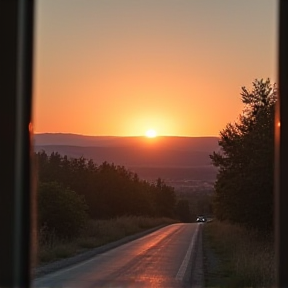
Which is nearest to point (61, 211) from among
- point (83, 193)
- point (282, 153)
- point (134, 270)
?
point (134, 270)

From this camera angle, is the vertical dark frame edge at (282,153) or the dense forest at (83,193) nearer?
the vertical dark frame edge at (282,153)

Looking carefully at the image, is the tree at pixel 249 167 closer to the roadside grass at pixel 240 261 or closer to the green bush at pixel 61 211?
the roadside grass at pixel 240 261

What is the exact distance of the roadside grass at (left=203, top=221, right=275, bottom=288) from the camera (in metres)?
10.2

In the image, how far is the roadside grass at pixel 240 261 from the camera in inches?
402

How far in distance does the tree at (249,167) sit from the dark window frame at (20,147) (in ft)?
47.4

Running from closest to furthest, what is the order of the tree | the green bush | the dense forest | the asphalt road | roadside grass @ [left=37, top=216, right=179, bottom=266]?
1. the asphalt road
2. the tree
3. roadside grass @ [left=37, top=216, right=179, bottom=266]
4. the green bush
5. the dense forest

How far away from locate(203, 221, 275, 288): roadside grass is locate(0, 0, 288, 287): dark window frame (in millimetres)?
4584

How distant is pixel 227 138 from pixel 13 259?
22.7 metres

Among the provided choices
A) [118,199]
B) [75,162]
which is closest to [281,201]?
[75,162]

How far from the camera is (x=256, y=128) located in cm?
1923

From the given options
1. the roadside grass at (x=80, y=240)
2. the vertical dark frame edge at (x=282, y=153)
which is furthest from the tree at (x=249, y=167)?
the vertical dark frame edge at (x=282, y=153)

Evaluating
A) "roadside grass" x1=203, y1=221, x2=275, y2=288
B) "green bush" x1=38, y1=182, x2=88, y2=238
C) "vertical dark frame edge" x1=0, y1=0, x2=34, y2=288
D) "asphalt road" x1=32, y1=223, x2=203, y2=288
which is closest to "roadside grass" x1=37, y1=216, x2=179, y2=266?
"green bush" x1=38, y1=182, x2=88, y2=238

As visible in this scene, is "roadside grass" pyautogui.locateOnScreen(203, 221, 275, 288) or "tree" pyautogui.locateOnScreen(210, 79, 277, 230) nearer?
"roadside grass" pyautogui.locateOnScreen(203, 221, 275, 288)

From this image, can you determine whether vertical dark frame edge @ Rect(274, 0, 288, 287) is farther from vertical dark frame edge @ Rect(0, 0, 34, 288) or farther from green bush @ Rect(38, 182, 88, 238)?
green bush @ Rect(38, 182, 88, 238)
